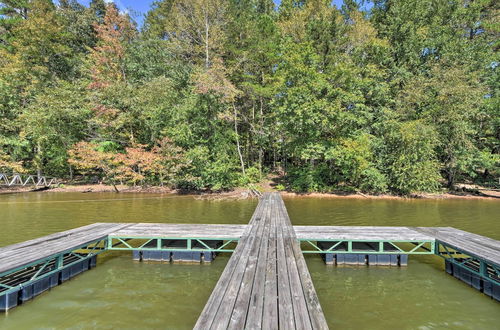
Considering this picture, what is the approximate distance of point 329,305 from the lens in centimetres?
462

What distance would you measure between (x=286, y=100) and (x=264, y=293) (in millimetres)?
17872

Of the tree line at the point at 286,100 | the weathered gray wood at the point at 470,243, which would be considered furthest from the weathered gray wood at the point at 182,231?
the tree line at the point at 286,100

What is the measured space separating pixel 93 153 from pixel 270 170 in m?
16.8

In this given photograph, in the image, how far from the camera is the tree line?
19125 millimetres

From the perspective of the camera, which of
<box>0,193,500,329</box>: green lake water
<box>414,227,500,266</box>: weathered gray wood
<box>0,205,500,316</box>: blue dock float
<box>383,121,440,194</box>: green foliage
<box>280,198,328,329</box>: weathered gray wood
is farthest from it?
<box>383,121,440,194</box>: green foliage

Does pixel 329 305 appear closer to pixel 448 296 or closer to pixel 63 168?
pixel 448 296

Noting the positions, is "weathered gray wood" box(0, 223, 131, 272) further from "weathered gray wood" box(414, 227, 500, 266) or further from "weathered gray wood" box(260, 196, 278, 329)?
"weathered gray wood" box(414, 227, 500, 266)

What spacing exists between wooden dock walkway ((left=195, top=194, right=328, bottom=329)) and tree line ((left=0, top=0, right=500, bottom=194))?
1535cm

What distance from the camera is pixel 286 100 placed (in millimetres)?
19500

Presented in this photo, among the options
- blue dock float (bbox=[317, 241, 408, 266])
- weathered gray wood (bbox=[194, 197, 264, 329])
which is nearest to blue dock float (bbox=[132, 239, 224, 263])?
weathered gray wood (bbox=[194, 197, 264, 329])

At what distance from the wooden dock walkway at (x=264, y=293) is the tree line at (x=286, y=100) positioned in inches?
604

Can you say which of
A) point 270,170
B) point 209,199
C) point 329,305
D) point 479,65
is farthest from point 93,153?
point 479,65

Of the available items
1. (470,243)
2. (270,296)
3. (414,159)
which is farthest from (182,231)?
(414,159)

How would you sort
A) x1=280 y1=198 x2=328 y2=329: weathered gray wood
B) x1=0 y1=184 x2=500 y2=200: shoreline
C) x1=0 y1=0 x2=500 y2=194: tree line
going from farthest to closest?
x1=0 y1=0 x2=500 y2=194: tree line < x1=0 y1=184 x2=500 y2=200: shoreline < x1=280 y1=198 x2=328 y2=329: weathered gray wood
